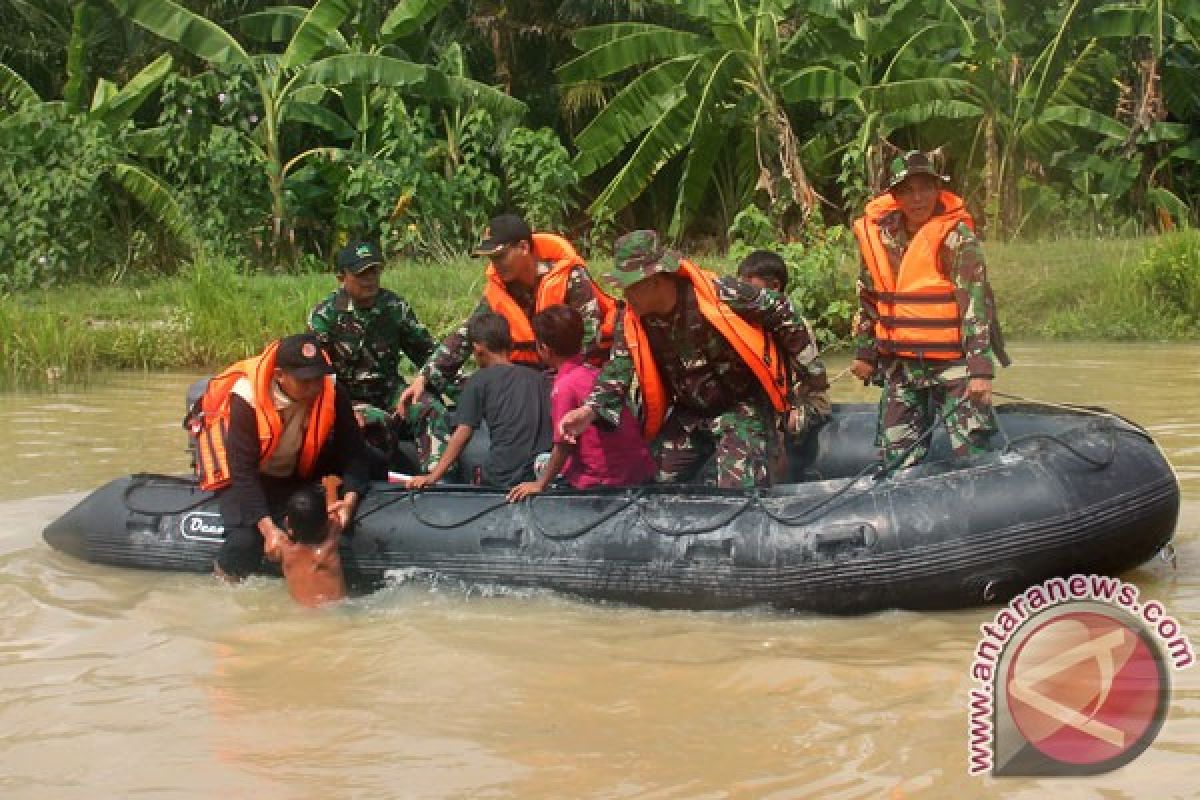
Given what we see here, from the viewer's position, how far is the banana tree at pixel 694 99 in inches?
577

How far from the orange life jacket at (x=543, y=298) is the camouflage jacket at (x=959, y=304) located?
3.61ft

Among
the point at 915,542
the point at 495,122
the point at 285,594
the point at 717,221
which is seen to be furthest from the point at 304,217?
the point at 915,542

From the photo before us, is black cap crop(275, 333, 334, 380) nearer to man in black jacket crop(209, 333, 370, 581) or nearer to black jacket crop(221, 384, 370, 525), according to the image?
man in black jacket crop(209, 333, 370, 581)

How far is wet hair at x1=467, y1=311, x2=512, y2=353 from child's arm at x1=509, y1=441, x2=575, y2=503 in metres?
0.52

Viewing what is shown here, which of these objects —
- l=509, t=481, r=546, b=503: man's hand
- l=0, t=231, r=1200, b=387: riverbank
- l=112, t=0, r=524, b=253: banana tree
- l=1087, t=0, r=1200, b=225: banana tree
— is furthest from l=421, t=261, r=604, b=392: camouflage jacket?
l=1087, t=0, r=1200, b=225: banana tree

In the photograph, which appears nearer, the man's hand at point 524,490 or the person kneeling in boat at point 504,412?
the man's hand at point 524,490

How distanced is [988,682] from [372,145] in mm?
11948

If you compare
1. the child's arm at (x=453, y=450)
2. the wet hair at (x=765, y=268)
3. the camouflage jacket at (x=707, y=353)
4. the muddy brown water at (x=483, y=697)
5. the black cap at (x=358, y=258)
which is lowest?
the muddy brown water at (x=483, y=697)

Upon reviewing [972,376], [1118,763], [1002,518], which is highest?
[972,376]

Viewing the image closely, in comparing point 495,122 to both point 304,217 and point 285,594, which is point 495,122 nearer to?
point 304,217

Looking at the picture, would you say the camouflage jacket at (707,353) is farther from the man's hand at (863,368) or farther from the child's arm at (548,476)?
the man's hand at (863,368)

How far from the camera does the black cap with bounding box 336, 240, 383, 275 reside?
A: 706cm

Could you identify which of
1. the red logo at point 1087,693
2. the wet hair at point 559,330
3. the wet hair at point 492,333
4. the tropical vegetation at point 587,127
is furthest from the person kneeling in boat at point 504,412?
the tropical vegetation at point 587,127

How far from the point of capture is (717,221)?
1767 centimetres
